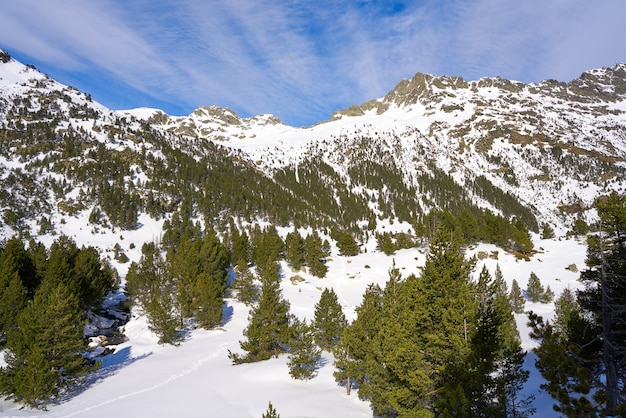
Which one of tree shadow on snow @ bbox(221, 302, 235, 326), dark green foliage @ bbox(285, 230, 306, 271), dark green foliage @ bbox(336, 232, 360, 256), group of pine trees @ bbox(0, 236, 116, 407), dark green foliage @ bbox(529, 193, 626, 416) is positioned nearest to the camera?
→ dark green foliage @ bbox(529, 193, 626, 416)

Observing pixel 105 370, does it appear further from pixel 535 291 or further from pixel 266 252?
pixel 535 291

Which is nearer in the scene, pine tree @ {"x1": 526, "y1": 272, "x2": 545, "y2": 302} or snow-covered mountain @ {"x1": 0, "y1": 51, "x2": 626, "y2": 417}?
snow-covered mountain @ {"x1": 0, "y1": 51, "x2": 626, "y2": 417}

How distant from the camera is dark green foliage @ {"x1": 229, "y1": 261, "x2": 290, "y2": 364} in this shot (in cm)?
3408

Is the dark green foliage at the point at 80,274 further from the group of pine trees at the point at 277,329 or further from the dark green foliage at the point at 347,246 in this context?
the dark green foliage at the point at 347,246

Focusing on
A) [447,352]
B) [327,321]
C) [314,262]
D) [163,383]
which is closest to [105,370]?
[163,383]

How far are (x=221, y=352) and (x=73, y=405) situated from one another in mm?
16270

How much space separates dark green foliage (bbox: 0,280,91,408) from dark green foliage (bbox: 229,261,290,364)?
13534mm

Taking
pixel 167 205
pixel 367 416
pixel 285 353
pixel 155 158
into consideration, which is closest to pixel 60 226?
pixel 167 205

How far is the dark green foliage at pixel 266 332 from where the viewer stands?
34.1m

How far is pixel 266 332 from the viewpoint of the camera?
3472cm

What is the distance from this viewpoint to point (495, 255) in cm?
7844

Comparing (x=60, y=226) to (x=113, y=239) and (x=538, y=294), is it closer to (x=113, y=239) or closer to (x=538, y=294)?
(x=113, y=239)

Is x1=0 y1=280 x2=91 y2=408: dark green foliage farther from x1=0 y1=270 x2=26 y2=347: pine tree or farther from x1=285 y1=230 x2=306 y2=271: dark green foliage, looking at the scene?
x1=285 y1=230 x2=306 y2=271: dark green foliage

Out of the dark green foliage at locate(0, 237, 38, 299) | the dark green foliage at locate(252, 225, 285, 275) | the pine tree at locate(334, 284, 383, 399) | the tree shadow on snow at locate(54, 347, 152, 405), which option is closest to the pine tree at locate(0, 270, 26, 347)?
the dark green foliage at locate(0, 237, 38, 299)
